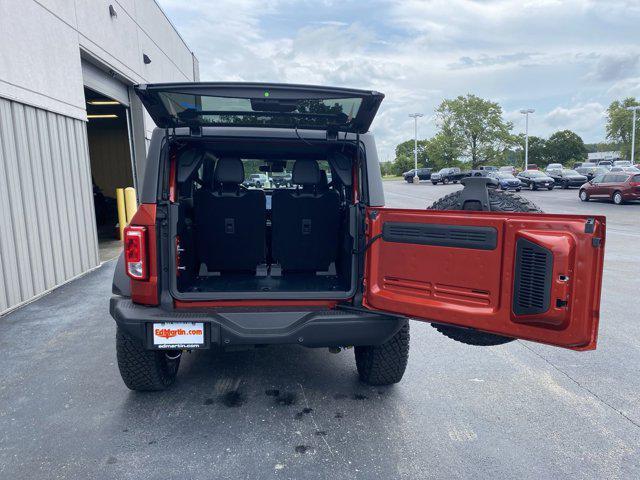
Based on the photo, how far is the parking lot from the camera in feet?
8.32

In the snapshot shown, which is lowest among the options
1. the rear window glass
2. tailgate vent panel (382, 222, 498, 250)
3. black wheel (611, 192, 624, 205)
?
black wheel (611, 192, 624, 205)

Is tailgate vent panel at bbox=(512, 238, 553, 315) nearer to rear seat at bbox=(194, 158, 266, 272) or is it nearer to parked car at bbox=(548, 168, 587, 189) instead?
rear seat at bbox=(194, 158, 266, 272)

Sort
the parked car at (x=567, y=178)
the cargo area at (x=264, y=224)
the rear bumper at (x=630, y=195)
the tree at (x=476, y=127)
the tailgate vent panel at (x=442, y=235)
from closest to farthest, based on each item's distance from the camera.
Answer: the tailgate vent panel at (x=442, y=235) → the cargo area at (x=264, y=224) → the rear bumper at (x=630, y=195) → the parked car at (x=567, y=178) → the tree at (x=476, y=127)

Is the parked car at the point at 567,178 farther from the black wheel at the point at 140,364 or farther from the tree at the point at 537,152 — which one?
the tree at the point at 537,152

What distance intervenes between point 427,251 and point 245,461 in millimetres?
1569

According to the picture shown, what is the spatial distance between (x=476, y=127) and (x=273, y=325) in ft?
174

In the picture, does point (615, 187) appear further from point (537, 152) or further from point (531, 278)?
point (537, 152)

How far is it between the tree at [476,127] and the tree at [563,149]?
1980 cm

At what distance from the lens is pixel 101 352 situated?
425 cm

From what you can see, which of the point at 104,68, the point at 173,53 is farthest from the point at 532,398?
the point at 173,53

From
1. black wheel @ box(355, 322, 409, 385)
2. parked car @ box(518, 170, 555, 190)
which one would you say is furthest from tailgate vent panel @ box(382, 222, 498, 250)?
parked car @ box(518, 170, 555, 190)

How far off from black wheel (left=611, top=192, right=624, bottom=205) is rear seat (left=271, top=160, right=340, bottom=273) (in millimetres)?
20879

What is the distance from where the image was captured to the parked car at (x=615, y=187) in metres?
19.7

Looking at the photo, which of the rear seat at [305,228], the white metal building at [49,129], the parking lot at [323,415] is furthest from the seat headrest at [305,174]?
the white metal building at [49,129]
